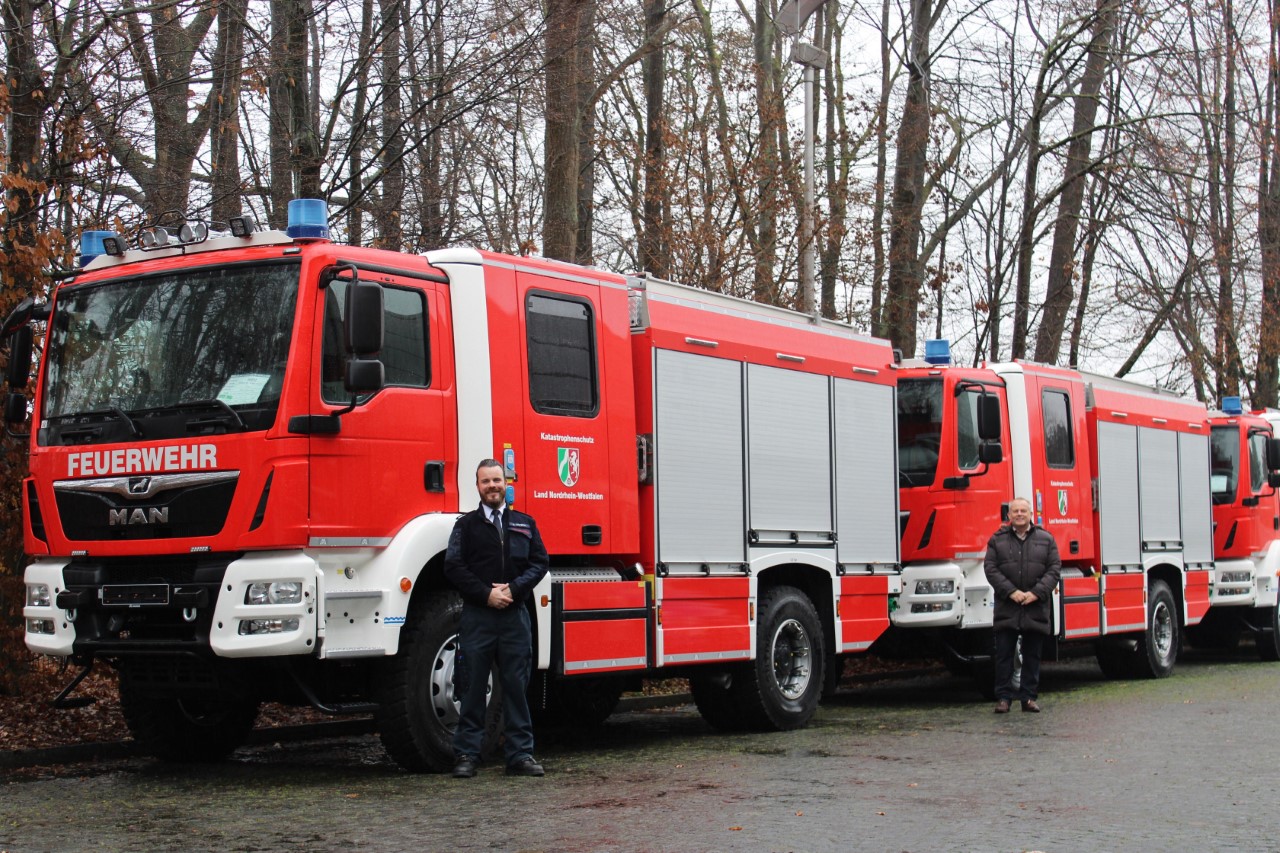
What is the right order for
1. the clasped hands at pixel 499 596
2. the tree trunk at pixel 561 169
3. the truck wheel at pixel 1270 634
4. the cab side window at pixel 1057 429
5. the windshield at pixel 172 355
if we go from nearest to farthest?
the windshield at pixel 172 355 < the clasped hands at pixel 499 596 < the cab side window at pixel 1057 429 < the tree trunk at pixel 561 169 < the truck wheel at pixel 1270 634

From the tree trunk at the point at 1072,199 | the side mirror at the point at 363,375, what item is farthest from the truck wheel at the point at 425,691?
the tree trunk at the point at 1072,199

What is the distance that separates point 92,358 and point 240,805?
296cm

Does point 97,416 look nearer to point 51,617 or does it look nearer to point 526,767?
point 51,617

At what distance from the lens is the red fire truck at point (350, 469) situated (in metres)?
9.17

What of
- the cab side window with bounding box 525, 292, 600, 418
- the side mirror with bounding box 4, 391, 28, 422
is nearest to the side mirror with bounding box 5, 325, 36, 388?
the side mirror with bounding box 4, 391, 28, 422

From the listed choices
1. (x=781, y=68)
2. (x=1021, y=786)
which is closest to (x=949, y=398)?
(x=1021, y=786)

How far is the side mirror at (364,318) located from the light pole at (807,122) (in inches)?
364

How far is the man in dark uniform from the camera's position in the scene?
9516mm

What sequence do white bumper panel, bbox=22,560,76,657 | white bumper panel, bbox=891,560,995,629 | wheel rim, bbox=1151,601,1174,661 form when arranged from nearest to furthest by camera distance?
white bumper panel, bbox=22,560,76,657, white bumper panel, bbox=891,560,995,629, wheel rim, bbox=1151,601,1174,661

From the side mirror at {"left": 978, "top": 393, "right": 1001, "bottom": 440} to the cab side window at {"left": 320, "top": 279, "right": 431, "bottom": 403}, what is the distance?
674cm

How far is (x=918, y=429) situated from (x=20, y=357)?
8029mm

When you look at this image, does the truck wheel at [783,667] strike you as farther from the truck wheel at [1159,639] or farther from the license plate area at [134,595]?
the truck wheel at [1159,639]

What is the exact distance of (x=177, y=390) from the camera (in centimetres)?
950

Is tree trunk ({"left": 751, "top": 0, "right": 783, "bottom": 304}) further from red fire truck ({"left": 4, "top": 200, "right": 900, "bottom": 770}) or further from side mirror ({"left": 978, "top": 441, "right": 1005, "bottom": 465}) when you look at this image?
red fire truck ({"left": 4, "top": 200, "right": 900, "bottom": 770})
